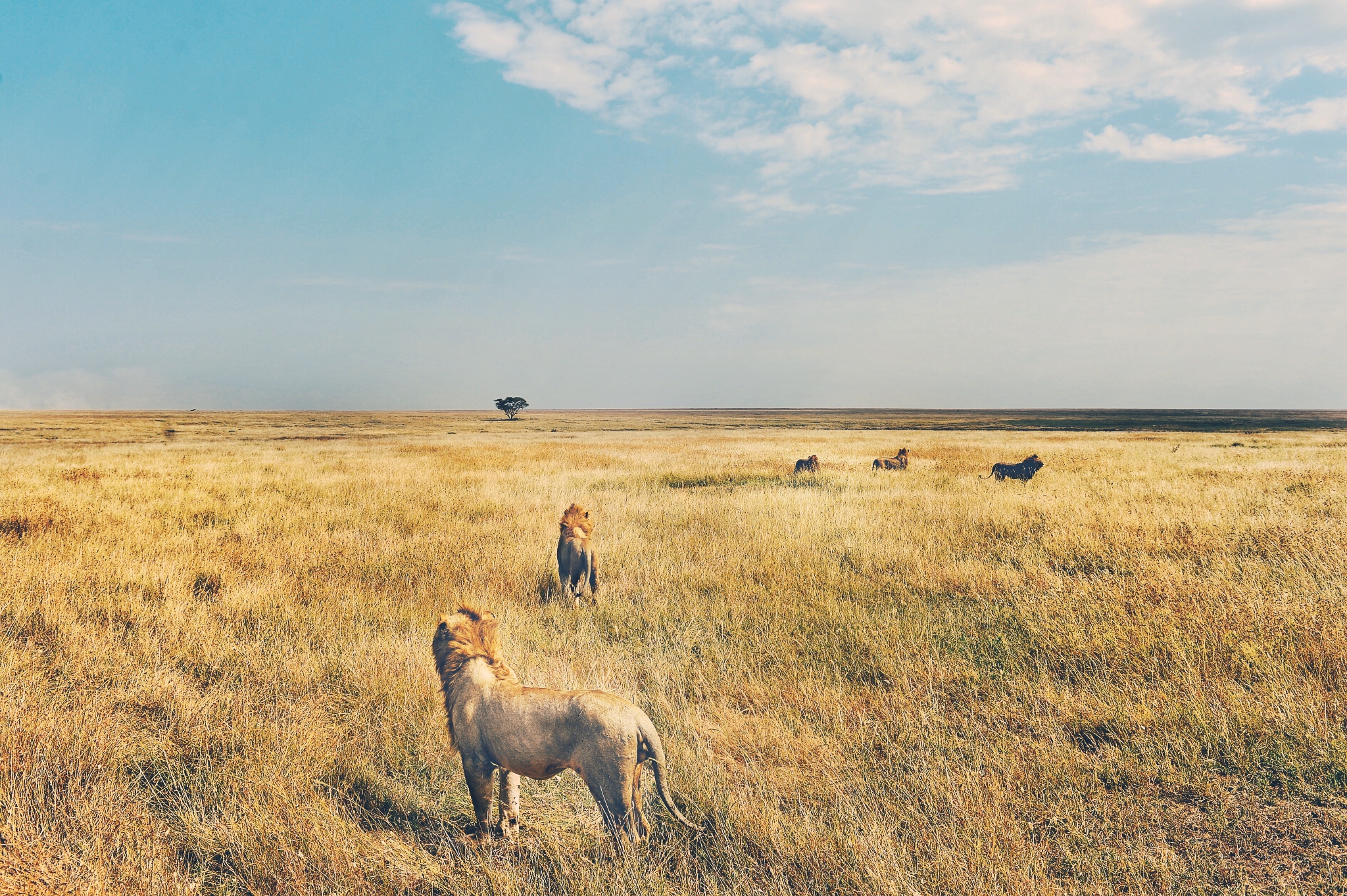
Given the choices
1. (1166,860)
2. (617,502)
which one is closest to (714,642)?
(1166,860)

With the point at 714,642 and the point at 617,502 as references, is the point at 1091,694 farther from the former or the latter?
the point at 617,502

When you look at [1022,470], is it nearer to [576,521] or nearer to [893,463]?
[893,463]

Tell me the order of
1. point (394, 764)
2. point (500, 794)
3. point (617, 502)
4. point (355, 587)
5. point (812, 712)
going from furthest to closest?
point (617, 502) → point (355, 587) → point (812, 712) → point (394, 764) → point (500, 794)

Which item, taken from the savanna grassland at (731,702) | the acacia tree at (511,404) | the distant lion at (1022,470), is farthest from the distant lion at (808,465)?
the acacia tree at (511,404)

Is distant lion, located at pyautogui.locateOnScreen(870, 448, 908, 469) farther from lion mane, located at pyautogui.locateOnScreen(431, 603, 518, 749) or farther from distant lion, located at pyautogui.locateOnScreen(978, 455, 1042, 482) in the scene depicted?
lion mane, located at pyautogui.locateOnScreen(431, 603, 518, 749)

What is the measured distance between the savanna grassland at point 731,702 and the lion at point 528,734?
0.26 m

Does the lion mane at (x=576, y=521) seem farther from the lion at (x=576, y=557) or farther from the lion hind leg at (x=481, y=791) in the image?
the lion hind leg at (x=481, y=791)

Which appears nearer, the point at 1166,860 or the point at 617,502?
the point at 1166,860

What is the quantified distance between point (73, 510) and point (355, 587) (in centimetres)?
772

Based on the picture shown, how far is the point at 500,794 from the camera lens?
2.74 m

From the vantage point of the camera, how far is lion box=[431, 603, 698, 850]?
225 cm

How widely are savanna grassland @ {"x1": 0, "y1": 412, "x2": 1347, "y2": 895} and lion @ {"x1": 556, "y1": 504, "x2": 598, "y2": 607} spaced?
367mm

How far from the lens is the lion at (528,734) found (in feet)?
7.38

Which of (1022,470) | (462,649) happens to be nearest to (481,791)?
(462,649)
